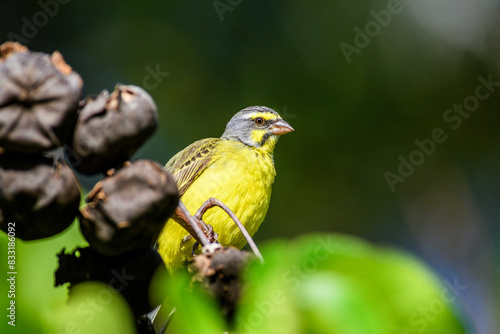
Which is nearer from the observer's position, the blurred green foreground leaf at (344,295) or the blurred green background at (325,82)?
the blurred green foreground leaf at (344,295)

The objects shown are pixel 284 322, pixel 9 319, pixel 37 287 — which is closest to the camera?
pixel 284 322

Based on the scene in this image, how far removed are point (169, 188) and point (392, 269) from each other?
2.25ft

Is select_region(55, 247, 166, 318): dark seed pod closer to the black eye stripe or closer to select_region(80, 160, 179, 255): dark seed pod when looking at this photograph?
select_region(80, 160, 179, 255): dark seed pod

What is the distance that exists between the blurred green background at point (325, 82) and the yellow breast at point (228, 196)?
170 cm

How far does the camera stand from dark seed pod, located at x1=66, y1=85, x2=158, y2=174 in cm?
163

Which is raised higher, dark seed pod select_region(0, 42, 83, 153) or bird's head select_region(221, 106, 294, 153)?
dark seed pod select_region(0, 42, 83, 153)

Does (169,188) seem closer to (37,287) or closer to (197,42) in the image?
(37,287)

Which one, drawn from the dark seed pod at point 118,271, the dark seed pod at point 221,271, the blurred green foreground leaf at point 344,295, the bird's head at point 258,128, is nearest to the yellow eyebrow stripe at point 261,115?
the bird's head at point 258,128

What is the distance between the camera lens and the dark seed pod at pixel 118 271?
5.68 ft

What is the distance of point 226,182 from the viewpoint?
4.68 metres

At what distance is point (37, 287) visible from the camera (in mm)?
1736

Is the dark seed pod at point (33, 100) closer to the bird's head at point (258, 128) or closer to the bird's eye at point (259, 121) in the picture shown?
the bird's head at point (258, 128)

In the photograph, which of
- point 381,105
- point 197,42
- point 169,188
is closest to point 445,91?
point 381,105

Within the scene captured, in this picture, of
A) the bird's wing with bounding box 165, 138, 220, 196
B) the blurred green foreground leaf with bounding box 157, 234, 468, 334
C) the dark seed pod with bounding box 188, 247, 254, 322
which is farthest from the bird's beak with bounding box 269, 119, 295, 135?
the blurred green foreground leaf with bounding box 157, 234, 468, 334
